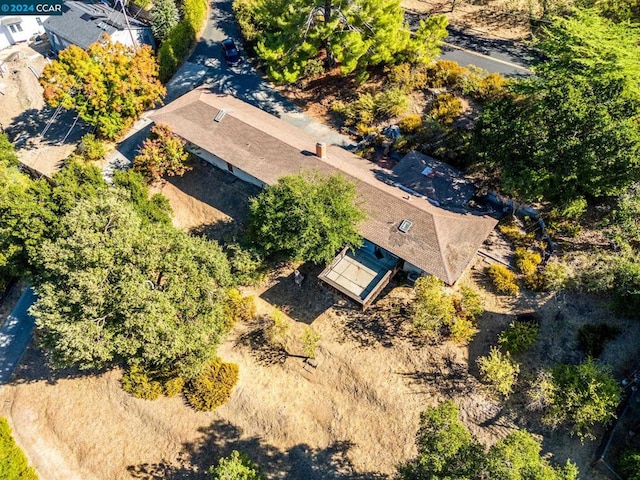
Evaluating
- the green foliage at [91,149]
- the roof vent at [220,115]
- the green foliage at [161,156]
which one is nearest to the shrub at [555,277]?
the roof vent at [220,115]

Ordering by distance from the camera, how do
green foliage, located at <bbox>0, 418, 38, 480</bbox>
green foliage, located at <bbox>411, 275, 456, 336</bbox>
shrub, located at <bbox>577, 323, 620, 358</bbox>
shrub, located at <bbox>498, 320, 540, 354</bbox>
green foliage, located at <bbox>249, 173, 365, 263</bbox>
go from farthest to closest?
green foliage, located at <bbox>249, 173, 365, 263</bbox>, green foliage, located at <bbox>0, 418, 38, 480</bbox>, green foliage, located at <bbox>411, 275, 456, 336</bbox>, shrub, located at <bbox>498, 320, 540, 354</bbox>, shrub, located at <bbox>577, 323, 620, 358</bbox>

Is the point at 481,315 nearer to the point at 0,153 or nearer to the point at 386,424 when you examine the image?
the point at 386,424

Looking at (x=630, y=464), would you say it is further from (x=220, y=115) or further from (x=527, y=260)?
(x=220, y=115)

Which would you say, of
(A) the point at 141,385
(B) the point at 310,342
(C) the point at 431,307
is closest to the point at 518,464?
(C) the point at 431,307

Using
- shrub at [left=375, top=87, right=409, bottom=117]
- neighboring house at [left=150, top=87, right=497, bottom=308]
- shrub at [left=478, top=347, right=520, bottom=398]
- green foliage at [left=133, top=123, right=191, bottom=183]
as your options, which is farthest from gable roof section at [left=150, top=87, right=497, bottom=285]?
shrub at [left=375, top=87, right=409, bottom=117]

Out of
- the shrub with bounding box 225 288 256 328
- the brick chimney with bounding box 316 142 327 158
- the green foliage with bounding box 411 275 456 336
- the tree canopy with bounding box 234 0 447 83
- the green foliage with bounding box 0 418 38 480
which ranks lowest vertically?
the green foliage with bounding box 0 418 38 480

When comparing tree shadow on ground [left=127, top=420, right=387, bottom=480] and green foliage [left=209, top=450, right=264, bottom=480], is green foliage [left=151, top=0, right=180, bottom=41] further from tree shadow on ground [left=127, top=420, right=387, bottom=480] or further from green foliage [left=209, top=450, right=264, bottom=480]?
green foliage [left=209, top=450, right=264, bottom=480]
